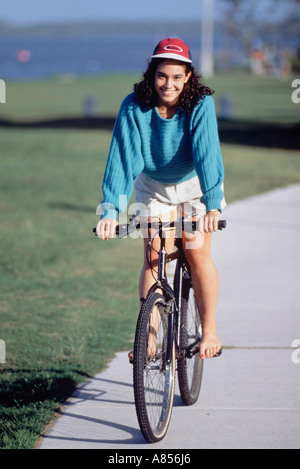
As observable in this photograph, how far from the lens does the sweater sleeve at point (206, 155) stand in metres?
3.74

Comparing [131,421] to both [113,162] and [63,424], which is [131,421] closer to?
[63,424]

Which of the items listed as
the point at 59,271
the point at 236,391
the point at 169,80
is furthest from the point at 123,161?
the point at 59,271

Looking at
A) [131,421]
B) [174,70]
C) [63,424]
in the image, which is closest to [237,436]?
[131,421]

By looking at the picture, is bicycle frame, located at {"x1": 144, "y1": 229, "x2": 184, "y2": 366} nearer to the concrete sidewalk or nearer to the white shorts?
the white shorts

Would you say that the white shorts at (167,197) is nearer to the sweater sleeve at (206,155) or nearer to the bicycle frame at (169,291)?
the bicycle frame at (169,291)

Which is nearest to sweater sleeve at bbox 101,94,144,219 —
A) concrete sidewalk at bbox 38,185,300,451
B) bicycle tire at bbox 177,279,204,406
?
bicycle tire at bbox 177,279,204,406

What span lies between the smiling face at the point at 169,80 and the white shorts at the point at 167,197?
479 millimetres

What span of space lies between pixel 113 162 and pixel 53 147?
13764 millimetres

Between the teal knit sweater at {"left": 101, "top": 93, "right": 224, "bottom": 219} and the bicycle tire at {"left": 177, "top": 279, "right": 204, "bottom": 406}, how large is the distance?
26.8 inches

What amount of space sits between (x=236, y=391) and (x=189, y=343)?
0.40 m

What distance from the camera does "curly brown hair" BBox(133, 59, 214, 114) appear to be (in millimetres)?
3789

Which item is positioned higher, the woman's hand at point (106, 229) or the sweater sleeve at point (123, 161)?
the sweater sleeve at point (123, 161)

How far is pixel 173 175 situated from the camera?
3.97 metres
